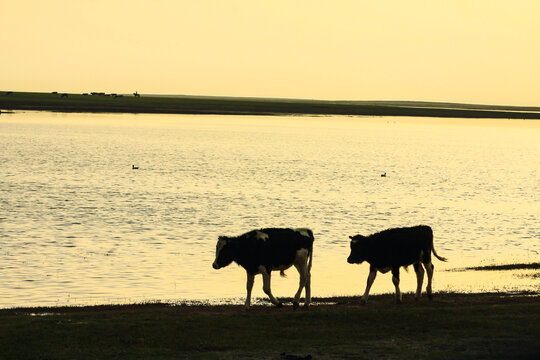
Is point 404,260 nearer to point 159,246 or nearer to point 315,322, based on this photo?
point 315,322

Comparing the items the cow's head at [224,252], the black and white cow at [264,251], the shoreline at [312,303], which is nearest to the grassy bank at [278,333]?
the shoreline at [312,303]

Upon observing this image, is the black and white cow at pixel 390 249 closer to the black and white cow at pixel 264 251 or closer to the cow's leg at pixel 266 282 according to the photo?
the black and white cow at pixel 264 251

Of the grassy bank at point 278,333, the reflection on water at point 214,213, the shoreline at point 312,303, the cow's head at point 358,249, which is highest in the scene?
the cow's head at point 358,249

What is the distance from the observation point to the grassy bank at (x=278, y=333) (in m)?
17.8

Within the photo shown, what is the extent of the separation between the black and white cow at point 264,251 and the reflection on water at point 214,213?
4817mm

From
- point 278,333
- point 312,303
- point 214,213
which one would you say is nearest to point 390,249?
point 312,303

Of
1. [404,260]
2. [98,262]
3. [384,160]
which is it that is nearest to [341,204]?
[98,262]

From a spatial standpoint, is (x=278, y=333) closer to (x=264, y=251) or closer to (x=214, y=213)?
(x=264, y=251)

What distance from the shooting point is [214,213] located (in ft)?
173

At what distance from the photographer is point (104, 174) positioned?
84.4 meters

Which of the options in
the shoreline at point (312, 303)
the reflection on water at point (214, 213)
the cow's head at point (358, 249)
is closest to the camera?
the shoreline at point (312, 303)

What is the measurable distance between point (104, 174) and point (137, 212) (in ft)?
109

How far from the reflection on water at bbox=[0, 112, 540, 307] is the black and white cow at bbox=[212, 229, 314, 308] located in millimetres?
4817

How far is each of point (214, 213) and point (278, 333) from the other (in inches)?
1299
